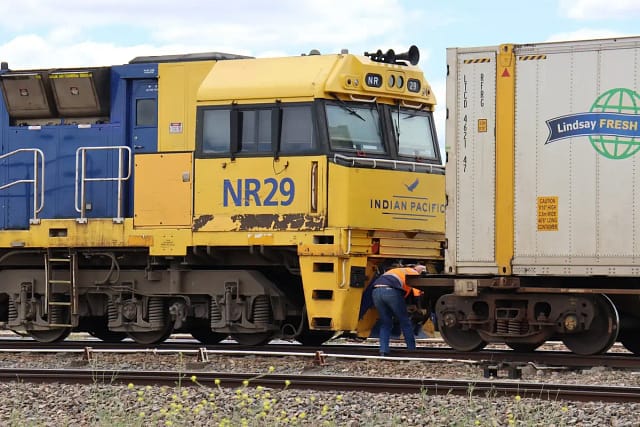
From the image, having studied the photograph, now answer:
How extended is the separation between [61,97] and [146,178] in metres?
2.13

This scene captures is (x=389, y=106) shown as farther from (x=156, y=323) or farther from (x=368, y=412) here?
(x=368, y=412)

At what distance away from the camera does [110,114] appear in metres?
18.3

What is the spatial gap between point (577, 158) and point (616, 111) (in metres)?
0.70

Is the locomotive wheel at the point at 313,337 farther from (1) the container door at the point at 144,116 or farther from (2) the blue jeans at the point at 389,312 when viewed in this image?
(1) the container door at the point at 144,116

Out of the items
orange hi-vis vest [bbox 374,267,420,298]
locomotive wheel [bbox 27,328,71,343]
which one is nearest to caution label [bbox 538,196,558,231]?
orange hi-vis vest [bbox 374,267,420,298]

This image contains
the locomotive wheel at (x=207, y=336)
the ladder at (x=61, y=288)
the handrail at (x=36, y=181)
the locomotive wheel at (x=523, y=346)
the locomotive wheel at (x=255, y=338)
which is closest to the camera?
the locomotive wheel at (x=523, y=346)

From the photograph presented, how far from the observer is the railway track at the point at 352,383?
1162 centimetres

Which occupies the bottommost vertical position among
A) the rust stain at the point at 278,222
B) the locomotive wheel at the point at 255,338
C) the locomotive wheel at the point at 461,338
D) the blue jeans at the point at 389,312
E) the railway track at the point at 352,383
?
the railway track at the point at 352,383

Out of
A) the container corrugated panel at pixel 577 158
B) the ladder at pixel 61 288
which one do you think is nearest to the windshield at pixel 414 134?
the container corrugated panel at pixel 577 158

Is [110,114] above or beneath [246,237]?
above

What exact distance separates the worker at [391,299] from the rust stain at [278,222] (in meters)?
1.12

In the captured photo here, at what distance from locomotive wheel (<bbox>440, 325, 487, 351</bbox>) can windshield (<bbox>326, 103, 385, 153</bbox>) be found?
8.98 ft

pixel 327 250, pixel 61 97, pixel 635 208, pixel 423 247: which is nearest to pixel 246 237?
pixel 327 250

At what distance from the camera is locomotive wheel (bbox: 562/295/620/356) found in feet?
47.9
